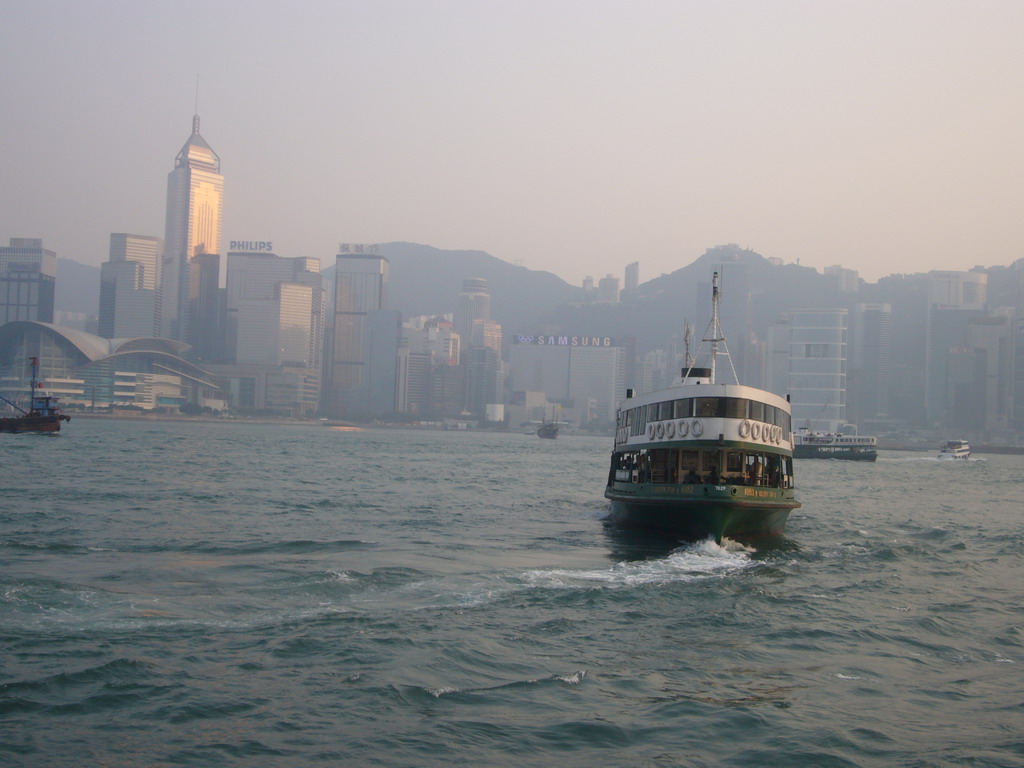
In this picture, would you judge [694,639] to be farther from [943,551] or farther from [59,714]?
[943,551]

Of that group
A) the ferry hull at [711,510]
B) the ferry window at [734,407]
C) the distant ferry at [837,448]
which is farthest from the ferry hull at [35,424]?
the ferry window at [734,407]

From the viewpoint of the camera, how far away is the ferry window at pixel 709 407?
105 ft

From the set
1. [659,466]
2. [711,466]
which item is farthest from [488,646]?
[659,466]

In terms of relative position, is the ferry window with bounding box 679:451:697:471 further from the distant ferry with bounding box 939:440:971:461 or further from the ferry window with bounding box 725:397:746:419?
the distant ferry with bounding box 939:440:971:461

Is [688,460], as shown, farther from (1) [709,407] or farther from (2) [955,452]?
(2) [955,452]

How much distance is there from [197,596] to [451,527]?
15893mm

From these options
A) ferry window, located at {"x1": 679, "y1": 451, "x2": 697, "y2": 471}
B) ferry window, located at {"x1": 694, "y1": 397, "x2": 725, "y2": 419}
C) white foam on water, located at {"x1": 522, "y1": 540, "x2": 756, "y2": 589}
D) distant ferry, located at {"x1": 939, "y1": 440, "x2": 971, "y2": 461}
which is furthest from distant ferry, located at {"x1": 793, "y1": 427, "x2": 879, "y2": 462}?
white foam on water, located at {"x1": 522, "y1": 540, "x2": 756, "y2": 589}

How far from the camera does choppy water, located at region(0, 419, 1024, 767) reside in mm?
13562

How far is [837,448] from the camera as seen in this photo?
136625 millimetres

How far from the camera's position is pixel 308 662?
54.6 ft

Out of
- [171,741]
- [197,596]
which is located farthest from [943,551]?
[171,741]

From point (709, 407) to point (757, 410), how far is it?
1.91 m

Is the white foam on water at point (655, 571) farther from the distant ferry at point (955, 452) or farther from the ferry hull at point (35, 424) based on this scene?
the distant ferry at point (955, 452)

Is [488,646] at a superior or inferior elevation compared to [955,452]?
inferior
